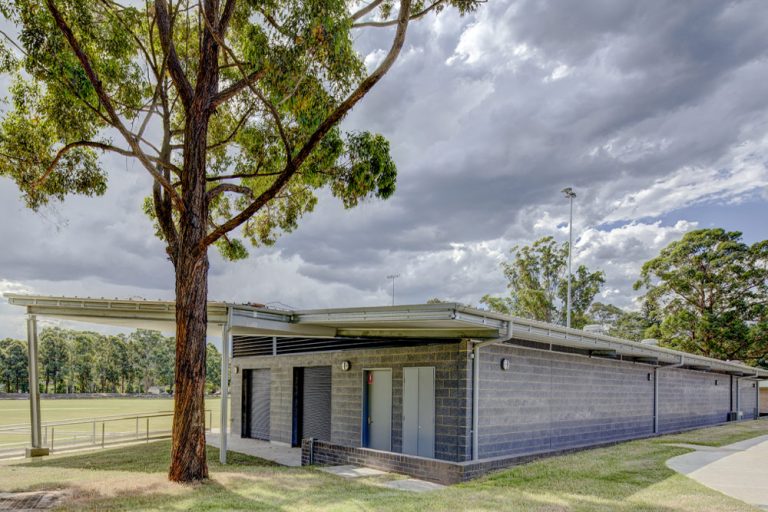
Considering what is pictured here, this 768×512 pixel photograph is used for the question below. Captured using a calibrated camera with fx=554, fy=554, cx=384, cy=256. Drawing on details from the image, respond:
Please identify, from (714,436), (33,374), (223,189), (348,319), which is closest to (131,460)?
(33,374)

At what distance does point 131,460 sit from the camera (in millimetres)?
11555

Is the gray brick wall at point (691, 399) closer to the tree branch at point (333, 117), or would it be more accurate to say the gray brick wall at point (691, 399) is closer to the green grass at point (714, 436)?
the green grass at point (714, 436)

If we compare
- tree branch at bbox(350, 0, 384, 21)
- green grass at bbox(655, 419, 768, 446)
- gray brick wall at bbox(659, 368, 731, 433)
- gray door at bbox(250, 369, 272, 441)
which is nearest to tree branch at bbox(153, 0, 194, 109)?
tree branch at bbox(350, 0, 384, 21)

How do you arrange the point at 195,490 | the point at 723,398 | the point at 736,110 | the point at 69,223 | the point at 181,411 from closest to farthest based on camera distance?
the point at 195,490 → the point at 181,411 → the point at 69,223 → the point at 736,110 → the point at 723,398

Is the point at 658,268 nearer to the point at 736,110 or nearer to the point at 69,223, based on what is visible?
the point at 736,110

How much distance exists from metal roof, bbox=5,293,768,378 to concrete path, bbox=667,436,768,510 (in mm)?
2864

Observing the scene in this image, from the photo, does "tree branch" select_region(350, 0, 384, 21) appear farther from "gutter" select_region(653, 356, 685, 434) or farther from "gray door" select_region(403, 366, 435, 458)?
"gutter" select_region(653, 356, 685, 434)

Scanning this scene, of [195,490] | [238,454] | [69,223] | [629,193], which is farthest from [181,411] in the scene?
[629,193]

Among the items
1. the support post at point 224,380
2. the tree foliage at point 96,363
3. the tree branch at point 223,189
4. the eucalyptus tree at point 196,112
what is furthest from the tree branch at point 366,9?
the tree foliage at point 96,363

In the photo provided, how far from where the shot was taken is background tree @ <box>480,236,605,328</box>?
1455 inches

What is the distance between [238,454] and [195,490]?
205 inches

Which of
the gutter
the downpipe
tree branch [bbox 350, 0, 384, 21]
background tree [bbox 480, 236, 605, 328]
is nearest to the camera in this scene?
the downpipe

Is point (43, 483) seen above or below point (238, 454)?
above

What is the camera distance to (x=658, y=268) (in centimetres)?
3534
